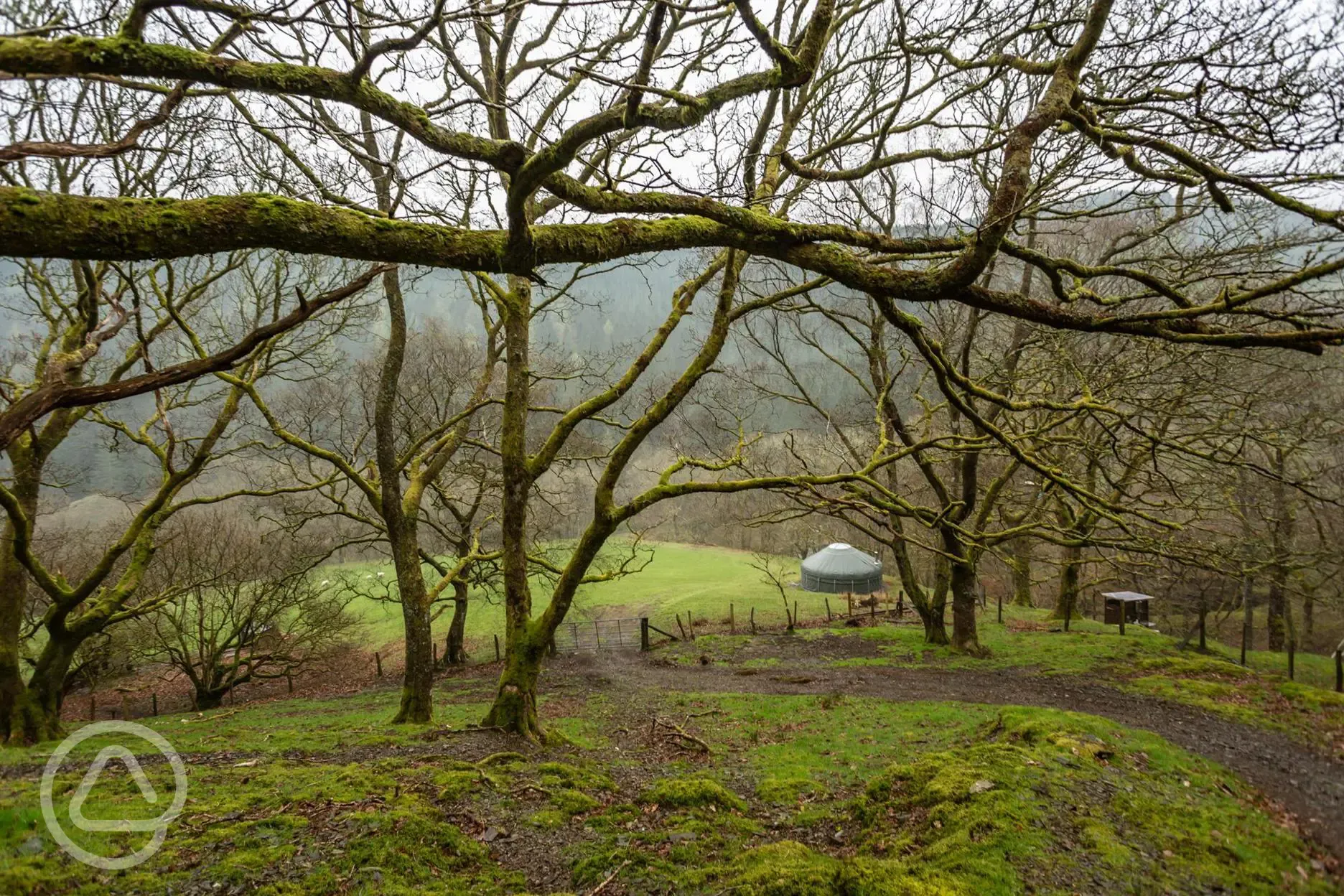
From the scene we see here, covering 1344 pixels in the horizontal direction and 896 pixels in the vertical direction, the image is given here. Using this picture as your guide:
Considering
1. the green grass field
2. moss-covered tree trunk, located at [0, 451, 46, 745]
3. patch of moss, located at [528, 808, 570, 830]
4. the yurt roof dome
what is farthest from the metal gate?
patch of moss, located at [528, 808, 570, 830]

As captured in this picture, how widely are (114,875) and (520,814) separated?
2.49 metres

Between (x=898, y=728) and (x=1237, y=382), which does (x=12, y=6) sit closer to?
(x=898, y=728)

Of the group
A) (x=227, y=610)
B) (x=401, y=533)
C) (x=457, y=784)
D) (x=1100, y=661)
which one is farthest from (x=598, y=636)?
(x=457, y=784)

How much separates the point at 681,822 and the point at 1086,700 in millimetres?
9916

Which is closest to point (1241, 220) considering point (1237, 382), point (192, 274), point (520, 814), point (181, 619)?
point (1237, 382)

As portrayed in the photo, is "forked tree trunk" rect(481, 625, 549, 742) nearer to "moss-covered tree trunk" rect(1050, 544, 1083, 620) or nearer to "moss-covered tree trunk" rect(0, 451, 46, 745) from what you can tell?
"moss-covered tree trunk" rect(0, 451, 46, 745)

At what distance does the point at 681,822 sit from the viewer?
4.95m

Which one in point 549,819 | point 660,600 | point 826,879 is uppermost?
point 826,879

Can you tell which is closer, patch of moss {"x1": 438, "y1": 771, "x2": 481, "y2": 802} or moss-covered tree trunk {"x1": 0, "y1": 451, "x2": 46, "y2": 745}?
patch of moss {"x1": 438, "y1": 771, "x2": 481, "y2": 802}

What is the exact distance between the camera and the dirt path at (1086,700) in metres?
7.07

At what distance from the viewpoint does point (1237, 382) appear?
1177 centimetres

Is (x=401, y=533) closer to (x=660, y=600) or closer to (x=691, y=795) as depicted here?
(x=691, y=795)

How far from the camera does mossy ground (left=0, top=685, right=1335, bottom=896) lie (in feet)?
11.9

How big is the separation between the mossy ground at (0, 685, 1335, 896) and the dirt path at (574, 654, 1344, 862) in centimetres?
69
